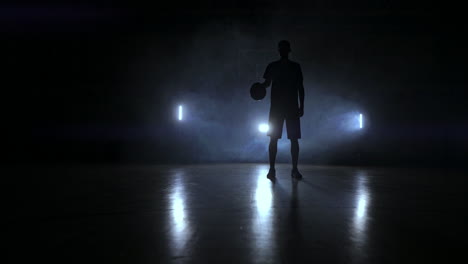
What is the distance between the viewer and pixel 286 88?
2867 millimetres

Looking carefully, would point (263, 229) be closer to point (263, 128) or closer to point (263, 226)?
point (263, 226)

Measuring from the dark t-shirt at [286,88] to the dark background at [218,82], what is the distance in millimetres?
3298

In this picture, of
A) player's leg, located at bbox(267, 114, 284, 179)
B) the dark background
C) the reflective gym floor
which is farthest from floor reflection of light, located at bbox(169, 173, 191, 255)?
the dark background

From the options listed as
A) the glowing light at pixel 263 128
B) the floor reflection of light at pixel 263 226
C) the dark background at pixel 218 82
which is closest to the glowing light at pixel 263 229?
the floor reflection of light at pixel 263 226

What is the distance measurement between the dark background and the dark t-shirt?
3298mm

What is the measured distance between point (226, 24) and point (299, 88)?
12.9 ft

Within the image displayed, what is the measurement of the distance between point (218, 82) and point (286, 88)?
4.33 meters

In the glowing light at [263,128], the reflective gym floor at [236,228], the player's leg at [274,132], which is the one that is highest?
the glowing light at [263,128]

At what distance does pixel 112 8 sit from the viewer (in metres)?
5.52

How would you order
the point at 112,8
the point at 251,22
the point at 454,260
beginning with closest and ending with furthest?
1. the point at 454,260
2. the point at 112,8
3. the point at 251,22

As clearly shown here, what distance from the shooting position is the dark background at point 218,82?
19.6 feet

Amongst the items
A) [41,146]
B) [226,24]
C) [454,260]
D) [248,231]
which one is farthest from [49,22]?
[454,260]

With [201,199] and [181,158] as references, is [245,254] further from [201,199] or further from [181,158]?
[181,158]

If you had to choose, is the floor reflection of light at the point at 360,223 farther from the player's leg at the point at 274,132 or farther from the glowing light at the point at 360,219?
the player's leg at the point at 274,132
